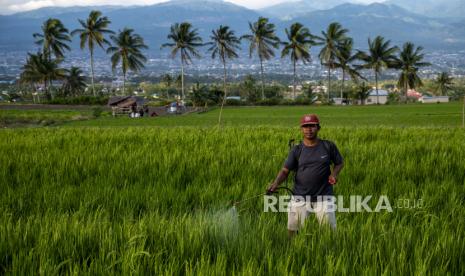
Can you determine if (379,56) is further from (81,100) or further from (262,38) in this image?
(81,100)

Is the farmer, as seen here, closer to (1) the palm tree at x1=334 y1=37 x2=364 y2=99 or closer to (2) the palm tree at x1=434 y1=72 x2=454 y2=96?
(1) the palm tree at x1=334 y1=37 x2=364 y2=99

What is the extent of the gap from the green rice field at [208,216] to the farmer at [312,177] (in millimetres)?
149

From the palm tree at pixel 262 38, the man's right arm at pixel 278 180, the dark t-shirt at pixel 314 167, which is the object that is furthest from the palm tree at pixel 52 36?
the dark t-shirt at pixel 314 167

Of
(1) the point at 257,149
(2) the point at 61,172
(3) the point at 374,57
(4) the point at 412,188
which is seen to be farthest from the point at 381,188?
(3) the point at 374,57

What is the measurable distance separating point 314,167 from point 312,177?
9 cm

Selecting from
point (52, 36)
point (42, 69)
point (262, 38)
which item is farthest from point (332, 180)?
point (52, 36)

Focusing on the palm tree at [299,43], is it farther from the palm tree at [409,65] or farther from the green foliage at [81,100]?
the green foliage at [81,100]

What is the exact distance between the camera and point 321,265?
110 inches

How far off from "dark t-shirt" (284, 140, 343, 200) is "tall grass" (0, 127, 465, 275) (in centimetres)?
30

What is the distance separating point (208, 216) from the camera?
12.8ft

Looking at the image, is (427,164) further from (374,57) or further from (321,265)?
(374,57)

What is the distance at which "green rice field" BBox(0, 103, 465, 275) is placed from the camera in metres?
2.86

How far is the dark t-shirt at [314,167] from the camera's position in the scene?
381 cm

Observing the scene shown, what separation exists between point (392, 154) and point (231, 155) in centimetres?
301
